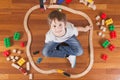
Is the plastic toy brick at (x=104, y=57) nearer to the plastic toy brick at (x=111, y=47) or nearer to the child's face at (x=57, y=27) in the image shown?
the plastic toy brick at (x=111, y=47)

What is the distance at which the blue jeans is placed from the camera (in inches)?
71.5

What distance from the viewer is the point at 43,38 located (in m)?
1.92

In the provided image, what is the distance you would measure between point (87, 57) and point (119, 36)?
27cm

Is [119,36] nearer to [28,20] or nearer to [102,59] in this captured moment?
[102,59]

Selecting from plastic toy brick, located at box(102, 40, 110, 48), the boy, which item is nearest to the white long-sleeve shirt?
the boy

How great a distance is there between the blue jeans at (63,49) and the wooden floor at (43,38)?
49 millimetres

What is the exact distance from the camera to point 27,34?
1.92 m

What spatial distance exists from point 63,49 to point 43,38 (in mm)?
169

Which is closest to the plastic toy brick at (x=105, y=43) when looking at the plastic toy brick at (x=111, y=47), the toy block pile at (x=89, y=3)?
the plastic toy brick at (x=111, y=47)

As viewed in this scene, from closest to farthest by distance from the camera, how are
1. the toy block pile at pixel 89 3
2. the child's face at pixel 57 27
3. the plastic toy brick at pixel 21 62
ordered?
the child's face at pixel 57 27, the plastic toy brick at pixel 21 62, the toy block pile at pixel 89 3

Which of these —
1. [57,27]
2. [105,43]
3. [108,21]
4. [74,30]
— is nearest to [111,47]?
[105,43]

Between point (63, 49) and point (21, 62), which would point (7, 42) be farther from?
point (63, 49)

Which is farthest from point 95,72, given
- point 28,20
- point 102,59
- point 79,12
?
point 28,20

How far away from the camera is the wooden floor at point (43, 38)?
186cm
